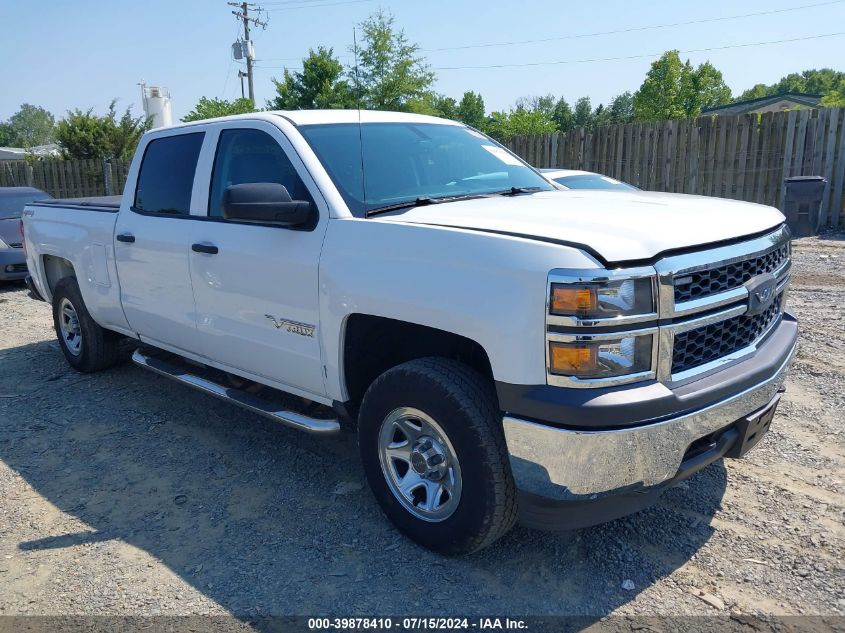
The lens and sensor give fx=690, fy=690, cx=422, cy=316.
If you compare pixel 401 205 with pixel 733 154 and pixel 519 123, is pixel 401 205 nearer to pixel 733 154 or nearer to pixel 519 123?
pixel 733 154

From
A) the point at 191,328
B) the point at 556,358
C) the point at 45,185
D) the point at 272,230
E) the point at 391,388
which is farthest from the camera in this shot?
the point at 45,185

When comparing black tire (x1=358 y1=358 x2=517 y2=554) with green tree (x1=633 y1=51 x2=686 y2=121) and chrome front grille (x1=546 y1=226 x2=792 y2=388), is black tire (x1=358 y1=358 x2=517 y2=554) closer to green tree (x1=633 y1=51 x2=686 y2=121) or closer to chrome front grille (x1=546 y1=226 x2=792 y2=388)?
chrome front grille (x1=546 y1=226 x2=792 y2=388)

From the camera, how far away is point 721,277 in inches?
110

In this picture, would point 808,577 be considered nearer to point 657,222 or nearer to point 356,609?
point 657,222

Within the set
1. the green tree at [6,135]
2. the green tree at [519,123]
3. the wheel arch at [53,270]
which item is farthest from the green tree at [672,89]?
the green tree at [6,135]

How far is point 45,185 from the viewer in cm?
2162

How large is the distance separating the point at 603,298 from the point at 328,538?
1850 millimetres

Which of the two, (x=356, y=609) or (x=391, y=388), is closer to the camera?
(x=356, y=609)

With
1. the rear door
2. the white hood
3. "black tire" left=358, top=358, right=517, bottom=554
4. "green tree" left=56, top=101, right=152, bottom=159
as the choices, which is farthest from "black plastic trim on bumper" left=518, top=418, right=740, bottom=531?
"green tree" left=56, top=101, right=152, bottom=159

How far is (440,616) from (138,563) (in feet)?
4.88

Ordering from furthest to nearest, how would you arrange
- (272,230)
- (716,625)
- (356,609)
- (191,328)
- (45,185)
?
1. (45,185)
2. (191,328)
3. (272,230)
4. (356,609)
5. (716,625)

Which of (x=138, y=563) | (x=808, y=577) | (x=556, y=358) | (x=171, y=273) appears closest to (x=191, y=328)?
(x=171, y=273)

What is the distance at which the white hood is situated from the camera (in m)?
2.60

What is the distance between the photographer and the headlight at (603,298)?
8.06 ft
